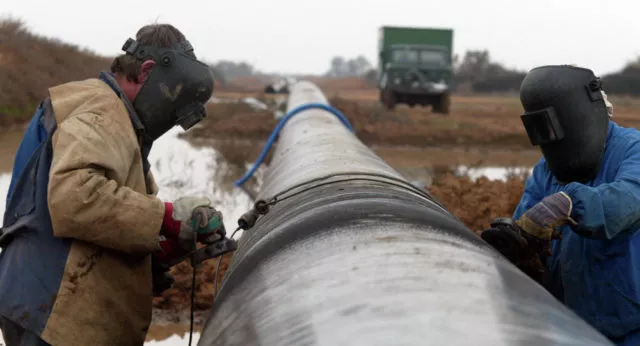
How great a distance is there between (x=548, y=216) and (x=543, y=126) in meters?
0.45

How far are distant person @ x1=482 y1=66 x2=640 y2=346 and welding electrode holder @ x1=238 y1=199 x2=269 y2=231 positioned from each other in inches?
36.4

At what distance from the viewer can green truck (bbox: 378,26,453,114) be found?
22375mm

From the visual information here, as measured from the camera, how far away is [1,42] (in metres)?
21.8

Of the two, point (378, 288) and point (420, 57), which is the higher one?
point (378, 288)

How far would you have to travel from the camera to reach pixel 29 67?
19375 mm

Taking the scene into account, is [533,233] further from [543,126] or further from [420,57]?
[420,57]

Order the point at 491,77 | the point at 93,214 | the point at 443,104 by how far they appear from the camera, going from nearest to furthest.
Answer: the point at 93,214, the point at 443,104, the point at 491,77

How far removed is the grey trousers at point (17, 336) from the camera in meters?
2.39

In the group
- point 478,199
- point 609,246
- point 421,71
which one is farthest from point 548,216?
point 421,71

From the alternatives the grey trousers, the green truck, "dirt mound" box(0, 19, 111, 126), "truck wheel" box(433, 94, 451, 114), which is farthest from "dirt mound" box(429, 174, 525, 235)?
"truck wheel" box(433, 94, 451, 114)

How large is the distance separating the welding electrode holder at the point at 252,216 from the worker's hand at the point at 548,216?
3.27ft

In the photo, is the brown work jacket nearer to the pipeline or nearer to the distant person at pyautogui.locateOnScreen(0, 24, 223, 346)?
the distant person at pyautogui.locateOnScreen(0, 24, 223, 346)

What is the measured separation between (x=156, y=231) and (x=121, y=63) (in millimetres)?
735

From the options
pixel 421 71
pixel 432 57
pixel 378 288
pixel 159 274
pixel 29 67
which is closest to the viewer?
pixel 378 288
